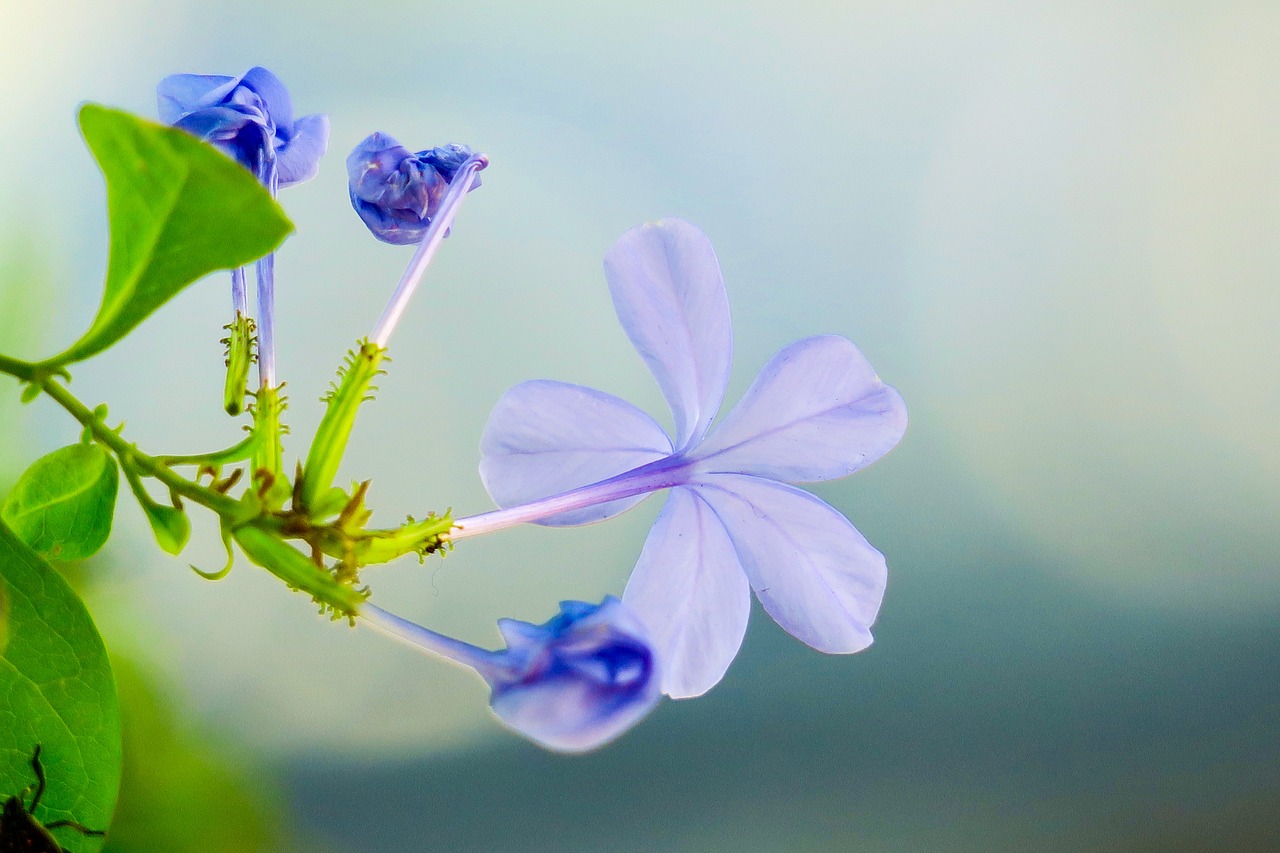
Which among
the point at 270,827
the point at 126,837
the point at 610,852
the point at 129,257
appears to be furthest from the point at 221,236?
the point at 610,852

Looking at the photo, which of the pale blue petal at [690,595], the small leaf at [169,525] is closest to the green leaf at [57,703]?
the small leaf at [169,525]

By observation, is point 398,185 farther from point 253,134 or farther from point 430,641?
point 430,641

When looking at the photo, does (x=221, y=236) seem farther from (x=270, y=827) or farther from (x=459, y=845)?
(x=459, y=845)

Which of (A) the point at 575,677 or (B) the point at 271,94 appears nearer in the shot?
(A) the point at 575,677

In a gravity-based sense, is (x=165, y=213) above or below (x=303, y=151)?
below

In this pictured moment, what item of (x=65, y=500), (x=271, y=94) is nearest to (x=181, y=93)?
(x=271, y=94)

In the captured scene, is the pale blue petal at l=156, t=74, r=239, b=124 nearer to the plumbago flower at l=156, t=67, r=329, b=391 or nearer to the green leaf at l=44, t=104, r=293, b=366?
the plumbago flower at l=156, t=67, r=329, b=391

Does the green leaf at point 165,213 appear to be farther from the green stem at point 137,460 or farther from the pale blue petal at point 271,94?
the pale blue petal at point 271,94
